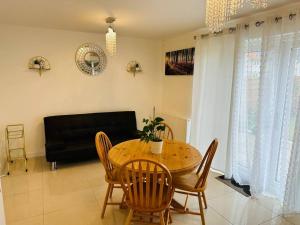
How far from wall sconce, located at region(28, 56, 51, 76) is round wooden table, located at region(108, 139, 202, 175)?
2339 millimetres

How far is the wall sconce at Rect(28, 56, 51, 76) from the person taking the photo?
3744 millimetres

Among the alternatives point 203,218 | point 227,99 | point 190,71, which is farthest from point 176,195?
point 190,71

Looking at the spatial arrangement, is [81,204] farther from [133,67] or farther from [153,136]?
[133,67]

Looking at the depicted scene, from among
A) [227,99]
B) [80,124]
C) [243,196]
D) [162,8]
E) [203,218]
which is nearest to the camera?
[203,218]

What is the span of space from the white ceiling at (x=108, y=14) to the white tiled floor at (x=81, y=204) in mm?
2341

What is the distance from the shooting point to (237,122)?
2953 millimetres

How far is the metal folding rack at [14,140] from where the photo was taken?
3.75 metres

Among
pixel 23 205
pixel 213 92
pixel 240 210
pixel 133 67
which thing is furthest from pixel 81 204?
pixel 133 67

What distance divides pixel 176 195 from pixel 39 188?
1.86 meters

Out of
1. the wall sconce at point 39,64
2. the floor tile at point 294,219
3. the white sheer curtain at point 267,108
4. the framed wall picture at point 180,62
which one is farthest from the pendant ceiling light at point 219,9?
the wall sconce at point 39,64

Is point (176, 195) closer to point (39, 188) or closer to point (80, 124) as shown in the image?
point (39, 188)

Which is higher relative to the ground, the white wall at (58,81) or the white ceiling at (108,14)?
the white ceiling at (108,14)

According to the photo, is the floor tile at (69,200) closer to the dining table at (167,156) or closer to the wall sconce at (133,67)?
the dining table at (167,156)

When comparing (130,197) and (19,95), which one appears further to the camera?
(19,95)
